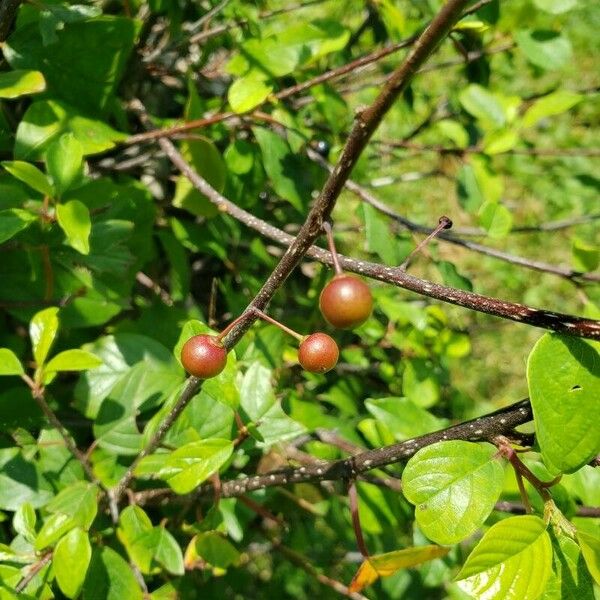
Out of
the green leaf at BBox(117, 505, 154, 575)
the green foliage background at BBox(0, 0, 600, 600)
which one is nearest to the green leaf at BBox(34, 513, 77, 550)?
the green foliage background at BBox(0, 0, 600, 600)

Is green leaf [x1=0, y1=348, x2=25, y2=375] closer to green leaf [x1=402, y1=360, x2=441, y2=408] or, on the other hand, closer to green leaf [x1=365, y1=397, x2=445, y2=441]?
green leaf [x1=365, y1=397, x2=445, y2=441]

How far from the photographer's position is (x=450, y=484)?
81cm

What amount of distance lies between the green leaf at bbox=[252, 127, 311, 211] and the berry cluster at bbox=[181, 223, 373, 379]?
0.77m

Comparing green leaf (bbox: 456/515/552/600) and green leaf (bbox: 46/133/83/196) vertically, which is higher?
green leaf (bbox: 46/133/83/196)

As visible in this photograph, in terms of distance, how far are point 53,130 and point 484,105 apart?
3.63 ft

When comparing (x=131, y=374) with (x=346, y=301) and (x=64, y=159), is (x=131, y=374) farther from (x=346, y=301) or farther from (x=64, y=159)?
(x=346, y=301)

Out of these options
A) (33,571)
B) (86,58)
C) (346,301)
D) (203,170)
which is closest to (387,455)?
(346,301)

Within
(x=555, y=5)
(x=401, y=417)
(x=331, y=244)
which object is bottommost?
(x=401, y=417)

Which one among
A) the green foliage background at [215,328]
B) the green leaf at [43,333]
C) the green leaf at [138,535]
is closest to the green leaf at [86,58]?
the green foliage background at [215,328]

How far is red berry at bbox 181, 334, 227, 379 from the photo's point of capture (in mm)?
776

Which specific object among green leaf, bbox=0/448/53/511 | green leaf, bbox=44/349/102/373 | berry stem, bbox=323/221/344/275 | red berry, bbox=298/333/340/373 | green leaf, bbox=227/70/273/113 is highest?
berry stem, bbox=323/221/344/275

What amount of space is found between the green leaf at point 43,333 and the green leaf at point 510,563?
753 millimetres

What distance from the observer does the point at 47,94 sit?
1.35m

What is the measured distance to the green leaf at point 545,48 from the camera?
1.74 metres
